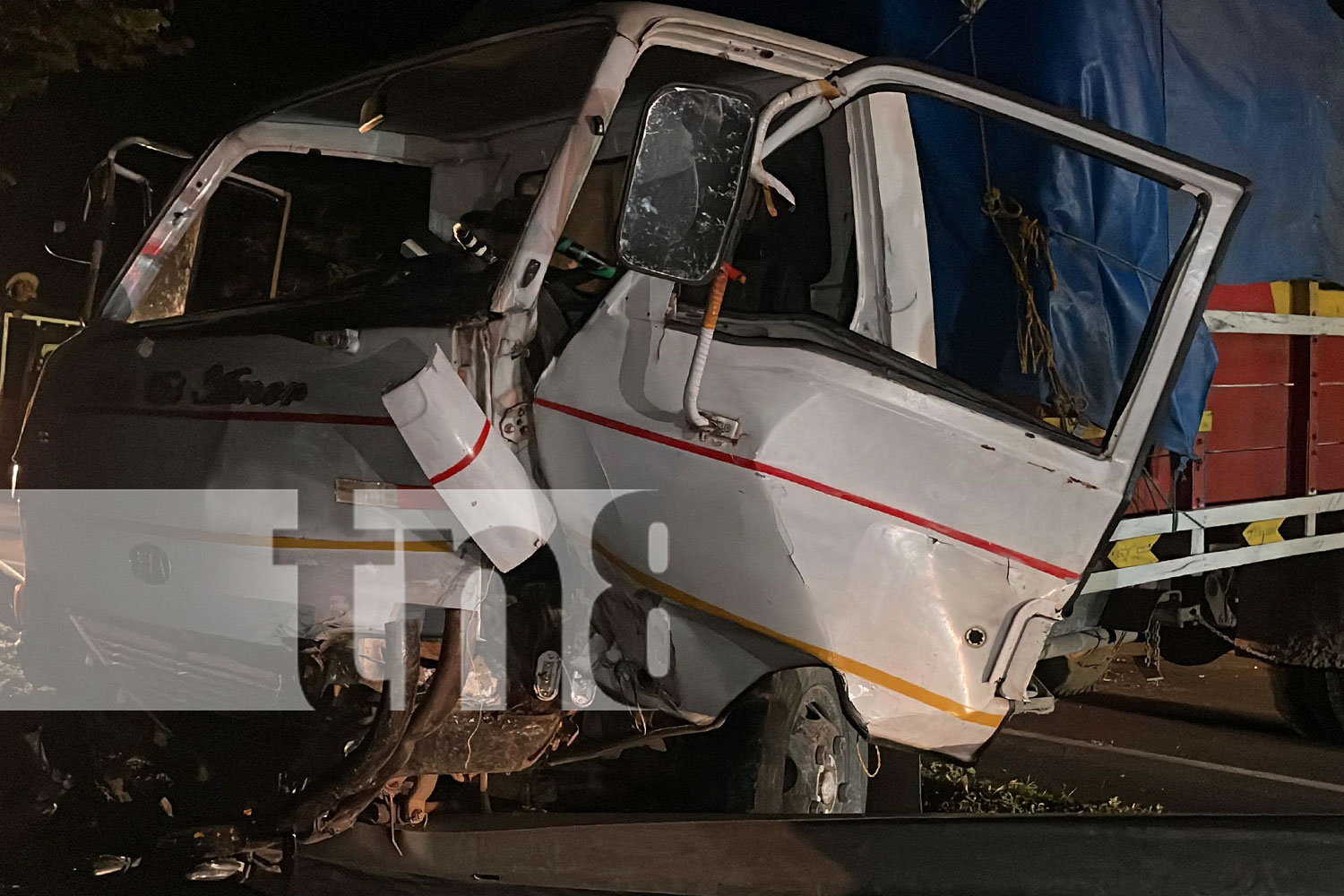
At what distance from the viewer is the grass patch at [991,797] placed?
459cm

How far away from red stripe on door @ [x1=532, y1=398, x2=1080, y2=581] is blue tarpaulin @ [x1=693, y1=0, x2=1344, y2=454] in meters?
0.73

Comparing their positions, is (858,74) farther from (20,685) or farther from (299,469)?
(20,685)

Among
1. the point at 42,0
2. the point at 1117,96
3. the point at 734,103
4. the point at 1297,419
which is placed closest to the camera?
the point at 734,103

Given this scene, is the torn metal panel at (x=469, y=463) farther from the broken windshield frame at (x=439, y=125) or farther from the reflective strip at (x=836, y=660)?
the broken windshield frame at (x=439, y=125)

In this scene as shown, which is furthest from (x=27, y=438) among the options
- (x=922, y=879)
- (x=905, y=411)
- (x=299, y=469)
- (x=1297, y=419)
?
(x=1297, y=419)

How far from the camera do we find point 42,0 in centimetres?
609

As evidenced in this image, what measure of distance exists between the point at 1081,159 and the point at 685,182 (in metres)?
1.39

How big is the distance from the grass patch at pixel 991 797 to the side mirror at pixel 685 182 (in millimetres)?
2823

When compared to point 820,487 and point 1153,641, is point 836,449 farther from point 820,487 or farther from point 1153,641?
point 1153,641

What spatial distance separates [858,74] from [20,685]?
14.4 ft

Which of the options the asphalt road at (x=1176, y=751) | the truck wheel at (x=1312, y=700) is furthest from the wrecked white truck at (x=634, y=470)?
the truck wheel at (x=1312, y=700)

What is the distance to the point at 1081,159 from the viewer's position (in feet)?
10.4

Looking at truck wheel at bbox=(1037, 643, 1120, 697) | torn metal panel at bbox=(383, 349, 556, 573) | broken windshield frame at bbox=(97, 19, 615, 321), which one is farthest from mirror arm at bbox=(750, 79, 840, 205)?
truck wheel at bbox=(1037, 643, 1120, 697)

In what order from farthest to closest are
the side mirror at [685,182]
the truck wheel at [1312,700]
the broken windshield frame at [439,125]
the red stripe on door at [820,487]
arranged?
1. the truck wheel at [1312,700]
2. the broken windshield frame at [439,125]
3. the red stripe on door at [820,487]
4. the side mirror at [685,182]
